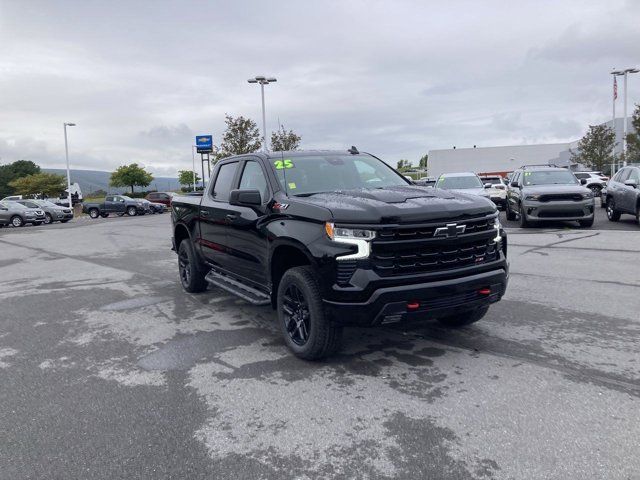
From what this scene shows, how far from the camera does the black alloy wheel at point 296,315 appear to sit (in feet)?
14.7

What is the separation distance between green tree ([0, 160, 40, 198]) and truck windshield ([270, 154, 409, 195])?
120 meters

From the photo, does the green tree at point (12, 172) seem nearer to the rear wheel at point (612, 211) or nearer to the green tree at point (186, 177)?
the green tree at point (186, 177)

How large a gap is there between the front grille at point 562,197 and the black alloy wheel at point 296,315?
36.6 feet

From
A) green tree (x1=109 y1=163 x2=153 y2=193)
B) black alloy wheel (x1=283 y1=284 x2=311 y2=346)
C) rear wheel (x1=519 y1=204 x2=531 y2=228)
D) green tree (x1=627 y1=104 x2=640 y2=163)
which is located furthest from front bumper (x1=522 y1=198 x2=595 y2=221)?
green tree (x1=109 y1=163 x2=153 y2=193)

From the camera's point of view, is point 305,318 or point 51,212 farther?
point 51,212

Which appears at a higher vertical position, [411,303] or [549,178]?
[549,178]

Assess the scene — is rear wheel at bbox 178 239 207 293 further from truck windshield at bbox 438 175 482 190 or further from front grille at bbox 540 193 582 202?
truck windshield at bbox 438 175 482 190

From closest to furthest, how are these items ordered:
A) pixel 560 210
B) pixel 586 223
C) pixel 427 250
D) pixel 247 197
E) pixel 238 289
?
pixel 427 250
pixel 247 197
pixel 238 289
pixel 560 210
pixel 586 223

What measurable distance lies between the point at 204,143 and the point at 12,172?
92518 millimetres

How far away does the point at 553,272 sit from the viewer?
8227 millimetres

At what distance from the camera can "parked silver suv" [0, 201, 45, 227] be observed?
30.8m

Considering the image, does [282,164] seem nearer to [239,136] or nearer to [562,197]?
[562,197]

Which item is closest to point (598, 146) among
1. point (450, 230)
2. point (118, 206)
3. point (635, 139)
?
point (635, 139)

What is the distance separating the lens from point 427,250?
13.6 ft
